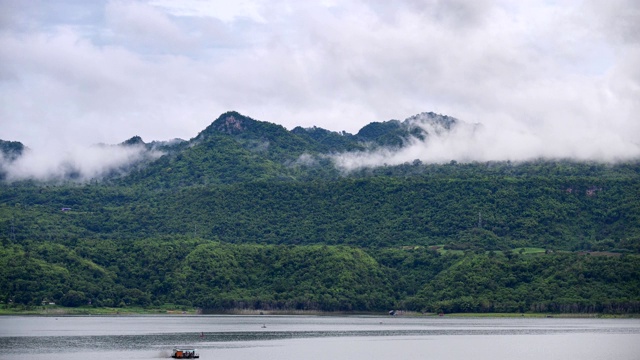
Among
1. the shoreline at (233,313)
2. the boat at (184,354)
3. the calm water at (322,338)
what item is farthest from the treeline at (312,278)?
the boat at (184,354)

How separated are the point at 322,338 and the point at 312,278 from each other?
6347 cm

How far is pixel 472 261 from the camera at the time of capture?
6900 inches

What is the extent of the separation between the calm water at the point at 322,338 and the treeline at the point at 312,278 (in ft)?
21.5

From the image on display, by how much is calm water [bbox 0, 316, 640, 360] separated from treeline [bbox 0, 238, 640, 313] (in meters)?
6.54

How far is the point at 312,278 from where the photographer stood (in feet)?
592

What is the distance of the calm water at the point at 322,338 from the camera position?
9644 cm

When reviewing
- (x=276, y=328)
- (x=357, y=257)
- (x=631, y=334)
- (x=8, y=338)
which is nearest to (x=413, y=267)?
(x=357, y=257)

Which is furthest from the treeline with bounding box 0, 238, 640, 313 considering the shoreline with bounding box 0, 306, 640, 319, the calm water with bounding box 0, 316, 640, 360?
the calm water with bounding box 0, 316, 640, 360

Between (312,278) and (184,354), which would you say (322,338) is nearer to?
(184,354)

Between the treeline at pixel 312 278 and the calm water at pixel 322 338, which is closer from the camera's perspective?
the calm water at pixel 322 338

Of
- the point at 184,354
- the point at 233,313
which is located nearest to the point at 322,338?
the point at 184,354

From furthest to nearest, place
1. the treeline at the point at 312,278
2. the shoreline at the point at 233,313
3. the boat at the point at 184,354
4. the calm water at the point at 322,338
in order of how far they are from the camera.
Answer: the treeline at the point at 312,278
the shoreline at the point at 233,313
the calm water at the point at 322,338
the boat at the point at 184,354

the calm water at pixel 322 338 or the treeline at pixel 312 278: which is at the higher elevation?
the treeline at pixel 312 278

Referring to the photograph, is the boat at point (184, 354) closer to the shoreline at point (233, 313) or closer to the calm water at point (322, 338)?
the calm water at point (322, 338)
